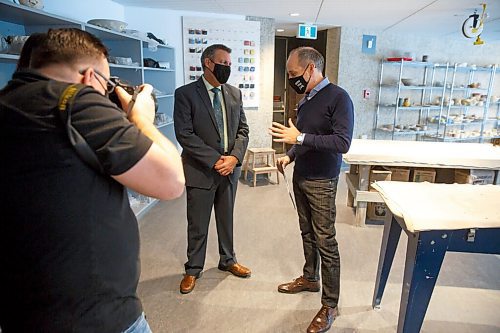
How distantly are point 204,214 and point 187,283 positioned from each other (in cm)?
47

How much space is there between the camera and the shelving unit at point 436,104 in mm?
5965

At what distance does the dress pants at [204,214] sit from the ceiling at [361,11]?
2623mm

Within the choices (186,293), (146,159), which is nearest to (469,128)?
(186,293)

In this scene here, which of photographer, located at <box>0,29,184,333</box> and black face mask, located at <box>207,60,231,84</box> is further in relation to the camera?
black face mask, located at <box>207,60,231,84</box>

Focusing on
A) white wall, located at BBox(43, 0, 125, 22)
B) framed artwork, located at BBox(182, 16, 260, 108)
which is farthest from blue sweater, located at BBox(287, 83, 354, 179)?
framed artwork, located at BBox(182, 16, 260, 108)

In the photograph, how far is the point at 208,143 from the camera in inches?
86.4

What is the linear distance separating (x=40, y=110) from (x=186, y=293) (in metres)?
1.80

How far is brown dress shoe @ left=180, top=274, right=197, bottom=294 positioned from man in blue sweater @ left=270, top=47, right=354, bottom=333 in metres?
0.82

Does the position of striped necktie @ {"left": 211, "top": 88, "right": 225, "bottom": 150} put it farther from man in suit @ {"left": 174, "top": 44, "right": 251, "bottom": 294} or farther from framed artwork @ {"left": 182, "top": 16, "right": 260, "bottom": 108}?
framed artwork @ {"left": 182, "top": 16, "right": 260, "bottom": 108}

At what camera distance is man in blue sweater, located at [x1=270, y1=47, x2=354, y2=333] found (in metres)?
1.78

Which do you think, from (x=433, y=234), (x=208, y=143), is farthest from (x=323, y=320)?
(x=208, y=143)

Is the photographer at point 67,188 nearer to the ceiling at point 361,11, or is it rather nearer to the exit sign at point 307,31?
the ceiling at point 361,11

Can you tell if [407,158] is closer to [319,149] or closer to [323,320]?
[319,149]

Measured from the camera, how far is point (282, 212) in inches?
146
